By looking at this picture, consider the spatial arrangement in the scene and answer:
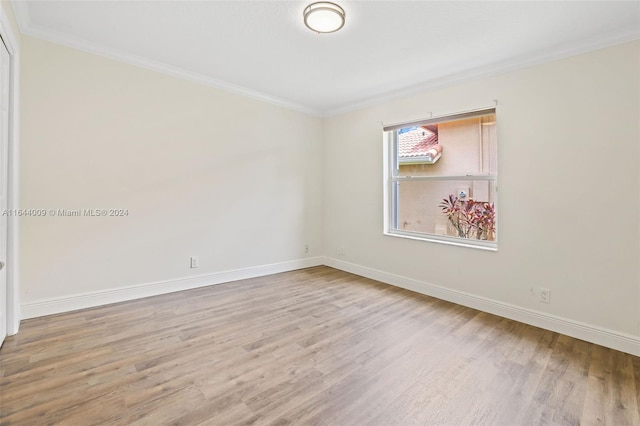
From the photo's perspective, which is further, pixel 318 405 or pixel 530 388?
pixel 530 388

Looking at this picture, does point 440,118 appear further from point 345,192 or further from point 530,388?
point 530,388

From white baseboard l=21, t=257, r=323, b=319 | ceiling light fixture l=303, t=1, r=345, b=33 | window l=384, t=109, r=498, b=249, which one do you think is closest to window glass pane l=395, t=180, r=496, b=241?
window l=384, t=109, r=498, b=249

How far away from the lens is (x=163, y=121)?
3219mm

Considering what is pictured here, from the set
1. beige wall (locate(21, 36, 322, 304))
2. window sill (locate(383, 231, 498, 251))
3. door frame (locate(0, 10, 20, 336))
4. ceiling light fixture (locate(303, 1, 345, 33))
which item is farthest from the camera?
window sill (locate(383, 231, 498, 251))

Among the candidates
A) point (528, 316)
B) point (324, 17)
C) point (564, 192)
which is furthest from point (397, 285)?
point (324, 17)

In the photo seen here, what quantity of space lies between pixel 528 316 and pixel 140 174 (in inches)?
162

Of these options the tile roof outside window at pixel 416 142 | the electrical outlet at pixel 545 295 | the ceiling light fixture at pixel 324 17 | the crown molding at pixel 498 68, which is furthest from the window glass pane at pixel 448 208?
the ceiling light fixture at pixel 324 17

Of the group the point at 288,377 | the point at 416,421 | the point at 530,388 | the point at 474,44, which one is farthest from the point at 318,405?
the point at 474,44

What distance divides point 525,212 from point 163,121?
3.85 meters

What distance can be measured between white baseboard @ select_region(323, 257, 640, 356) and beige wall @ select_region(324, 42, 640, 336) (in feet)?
0.15

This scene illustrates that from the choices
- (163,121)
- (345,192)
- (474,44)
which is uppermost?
(474,44)

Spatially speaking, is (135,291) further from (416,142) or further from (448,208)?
(416,142)

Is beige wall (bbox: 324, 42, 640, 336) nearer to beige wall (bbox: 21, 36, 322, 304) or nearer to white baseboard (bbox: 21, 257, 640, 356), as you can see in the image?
white baseboard (bbox: 21, 257, 640, 356)

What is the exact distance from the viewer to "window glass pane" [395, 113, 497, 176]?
3.13m
